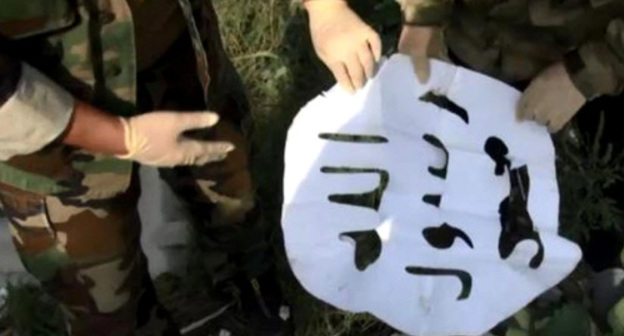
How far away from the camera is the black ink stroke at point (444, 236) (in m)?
1.61

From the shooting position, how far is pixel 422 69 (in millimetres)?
1657

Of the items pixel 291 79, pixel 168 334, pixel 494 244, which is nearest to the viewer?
pixel 494 244

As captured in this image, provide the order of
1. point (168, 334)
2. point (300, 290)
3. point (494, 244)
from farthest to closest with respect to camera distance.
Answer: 1. point (300, 290)
2. point (168, 334)
3. point (494, 244)

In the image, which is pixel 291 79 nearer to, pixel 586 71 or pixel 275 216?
pixel 275 216

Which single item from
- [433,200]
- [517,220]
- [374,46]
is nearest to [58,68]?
[374,46]

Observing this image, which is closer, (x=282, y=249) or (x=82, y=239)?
(x=82, y=239)

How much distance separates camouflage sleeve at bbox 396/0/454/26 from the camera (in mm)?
1788

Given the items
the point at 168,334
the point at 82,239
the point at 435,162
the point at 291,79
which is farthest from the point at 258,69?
the point at 435,162

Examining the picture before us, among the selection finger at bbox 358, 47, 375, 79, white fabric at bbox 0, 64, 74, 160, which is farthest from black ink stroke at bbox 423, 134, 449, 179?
white fabric at bbox 0, 64, 74, 160

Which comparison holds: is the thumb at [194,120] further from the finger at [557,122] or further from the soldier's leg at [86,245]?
the finger at [557,122]

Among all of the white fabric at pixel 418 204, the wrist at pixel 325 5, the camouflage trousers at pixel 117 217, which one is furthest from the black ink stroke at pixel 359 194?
the camouflage trousers at pixel 117 217

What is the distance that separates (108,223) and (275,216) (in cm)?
56

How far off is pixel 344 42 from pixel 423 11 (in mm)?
172

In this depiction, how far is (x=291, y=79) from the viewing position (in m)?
2.58
